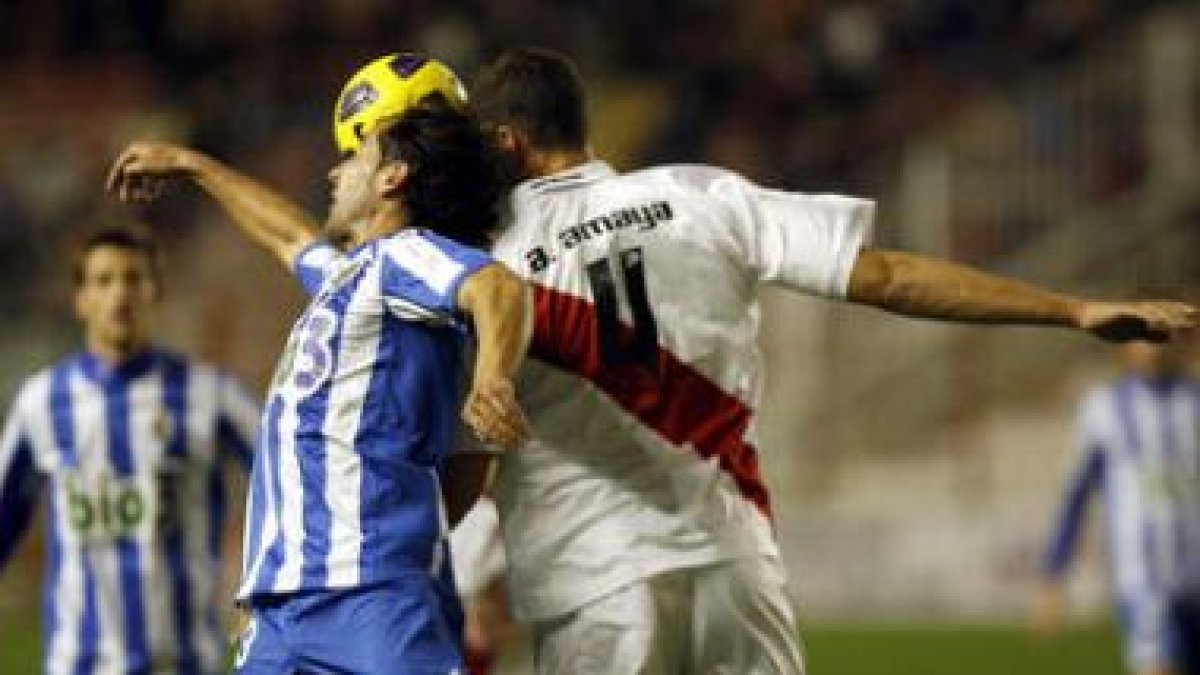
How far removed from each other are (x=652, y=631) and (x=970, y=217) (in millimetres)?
12821

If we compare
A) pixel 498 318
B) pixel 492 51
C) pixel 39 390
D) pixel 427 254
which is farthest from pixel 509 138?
pixel 492 51

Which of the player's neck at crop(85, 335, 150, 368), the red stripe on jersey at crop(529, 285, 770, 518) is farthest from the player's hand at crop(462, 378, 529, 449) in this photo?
the player's neck at crop(85, 335, 150, 368)

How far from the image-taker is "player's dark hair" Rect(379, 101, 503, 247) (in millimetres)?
5363

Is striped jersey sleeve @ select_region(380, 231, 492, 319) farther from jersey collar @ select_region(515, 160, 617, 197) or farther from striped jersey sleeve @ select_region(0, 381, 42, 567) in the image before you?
striped jersey sleeve @ select_region(0, 381, 42, 567)

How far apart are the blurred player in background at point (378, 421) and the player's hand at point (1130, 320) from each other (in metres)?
1.15

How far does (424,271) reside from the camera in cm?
509

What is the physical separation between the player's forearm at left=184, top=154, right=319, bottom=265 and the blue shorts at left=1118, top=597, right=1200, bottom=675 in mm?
5519

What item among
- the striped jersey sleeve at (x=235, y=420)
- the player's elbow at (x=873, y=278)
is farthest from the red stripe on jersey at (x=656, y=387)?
the striped jersey sleeve at (x=235, y=420)

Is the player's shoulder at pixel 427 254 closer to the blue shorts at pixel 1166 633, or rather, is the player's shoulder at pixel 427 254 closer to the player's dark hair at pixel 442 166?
the player's dark hair at pixel 442 166

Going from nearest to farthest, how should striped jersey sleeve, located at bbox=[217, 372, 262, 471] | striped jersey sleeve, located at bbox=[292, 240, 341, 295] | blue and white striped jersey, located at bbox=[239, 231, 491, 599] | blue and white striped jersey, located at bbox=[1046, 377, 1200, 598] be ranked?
blue and white striped jersey, located at bbox=[239, 231, 491, 599], striped jersey sleeve, located at bbox=[292, 240, 341, 295], striped jersey sleeve, located at bbox=[217, 372, 262, 471], blue and white striped jersey, located at bbox=[1046, 377, 1200, 598]

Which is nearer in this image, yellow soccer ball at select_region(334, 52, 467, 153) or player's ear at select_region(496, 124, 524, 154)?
yellow soccer ball at select_region(334, 52, 467, 153)

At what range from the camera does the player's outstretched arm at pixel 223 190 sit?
629cm

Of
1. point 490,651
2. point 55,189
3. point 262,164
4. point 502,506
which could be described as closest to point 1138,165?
point 262,164

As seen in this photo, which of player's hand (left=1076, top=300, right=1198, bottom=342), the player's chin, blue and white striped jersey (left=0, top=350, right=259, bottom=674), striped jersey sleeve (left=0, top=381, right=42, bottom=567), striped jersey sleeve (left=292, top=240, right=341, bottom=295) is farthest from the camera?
blue and white striped jersey (left=0, top=350, right=259, bottom=674)
